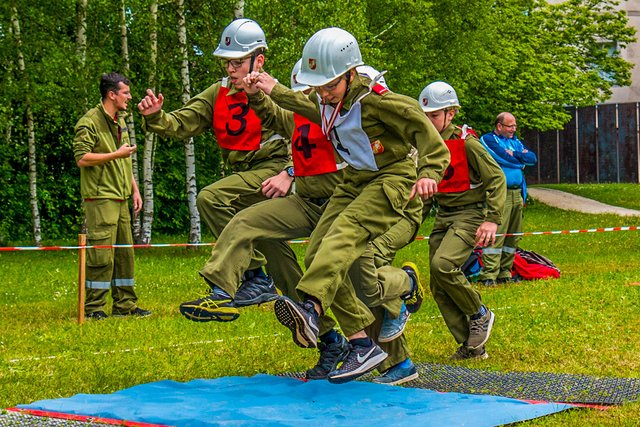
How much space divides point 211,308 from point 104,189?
525cm

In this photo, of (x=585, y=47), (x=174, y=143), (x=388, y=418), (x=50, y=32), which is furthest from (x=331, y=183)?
(x=585, y=47)

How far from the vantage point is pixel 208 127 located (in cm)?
915

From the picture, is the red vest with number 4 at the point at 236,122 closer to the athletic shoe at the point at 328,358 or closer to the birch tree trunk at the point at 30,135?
the athletic shoe at the point at 328,358

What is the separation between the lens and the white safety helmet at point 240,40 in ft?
27.8

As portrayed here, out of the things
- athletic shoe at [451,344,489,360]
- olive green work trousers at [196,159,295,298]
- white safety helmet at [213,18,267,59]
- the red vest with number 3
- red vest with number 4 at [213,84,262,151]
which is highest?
white safety helmet at [213,18,267,59]

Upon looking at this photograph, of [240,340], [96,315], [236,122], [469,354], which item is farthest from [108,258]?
[469,354]

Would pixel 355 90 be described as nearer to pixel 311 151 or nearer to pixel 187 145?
pixel 311 151

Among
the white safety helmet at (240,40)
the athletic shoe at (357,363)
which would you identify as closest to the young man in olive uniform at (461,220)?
the white safety helmet at (240,40)

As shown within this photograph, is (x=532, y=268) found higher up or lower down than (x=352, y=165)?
lower down

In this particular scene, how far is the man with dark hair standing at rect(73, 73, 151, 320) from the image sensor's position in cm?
1225

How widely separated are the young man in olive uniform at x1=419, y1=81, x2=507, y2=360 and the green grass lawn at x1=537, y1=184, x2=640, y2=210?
24.6m

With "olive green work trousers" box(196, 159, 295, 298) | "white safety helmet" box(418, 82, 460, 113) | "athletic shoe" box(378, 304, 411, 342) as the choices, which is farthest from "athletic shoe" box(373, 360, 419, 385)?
"white safety helmet" box(418, 82, 460, 113)

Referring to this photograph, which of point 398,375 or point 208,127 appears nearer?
point 398,375

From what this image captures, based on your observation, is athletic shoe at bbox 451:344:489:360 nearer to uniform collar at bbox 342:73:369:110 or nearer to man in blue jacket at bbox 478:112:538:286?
uniform collar at bbox 342:73:369:110
